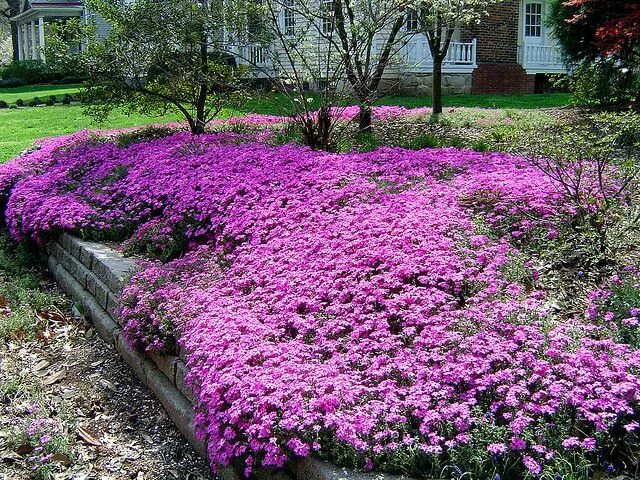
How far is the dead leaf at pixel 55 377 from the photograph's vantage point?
5.17m

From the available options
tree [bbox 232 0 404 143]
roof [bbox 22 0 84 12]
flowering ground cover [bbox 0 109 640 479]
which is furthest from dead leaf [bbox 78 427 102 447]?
roof [bbox 22 0 84 12]

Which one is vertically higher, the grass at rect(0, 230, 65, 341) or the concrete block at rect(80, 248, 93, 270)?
the concrete block at rect(80, 248, 93, 270)

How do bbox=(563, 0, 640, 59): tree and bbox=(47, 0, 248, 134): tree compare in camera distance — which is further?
bbox=(563, 0, 640, 59): tree

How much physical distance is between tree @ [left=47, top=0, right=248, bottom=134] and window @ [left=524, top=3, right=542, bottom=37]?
51.0 ft

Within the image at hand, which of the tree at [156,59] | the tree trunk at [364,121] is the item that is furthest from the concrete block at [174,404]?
the tree trunk at [364,121]

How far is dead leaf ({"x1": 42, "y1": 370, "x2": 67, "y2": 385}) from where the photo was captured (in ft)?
17.0

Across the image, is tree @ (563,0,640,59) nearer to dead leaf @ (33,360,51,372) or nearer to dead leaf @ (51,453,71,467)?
dead leaf @ (33,360,51,372)

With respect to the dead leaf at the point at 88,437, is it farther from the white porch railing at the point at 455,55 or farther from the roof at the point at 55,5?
the roof at the point at 55,5

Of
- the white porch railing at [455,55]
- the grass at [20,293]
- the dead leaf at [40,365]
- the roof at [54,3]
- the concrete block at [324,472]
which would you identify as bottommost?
the dead leaf at [40,365]

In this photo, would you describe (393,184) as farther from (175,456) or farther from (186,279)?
(175,456)

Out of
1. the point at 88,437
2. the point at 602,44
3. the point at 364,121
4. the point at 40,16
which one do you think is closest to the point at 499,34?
the point at 602,44

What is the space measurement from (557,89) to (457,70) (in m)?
4.15

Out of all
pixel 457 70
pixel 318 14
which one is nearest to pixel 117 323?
pixel 318 14

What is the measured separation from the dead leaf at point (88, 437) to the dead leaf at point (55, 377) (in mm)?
885
